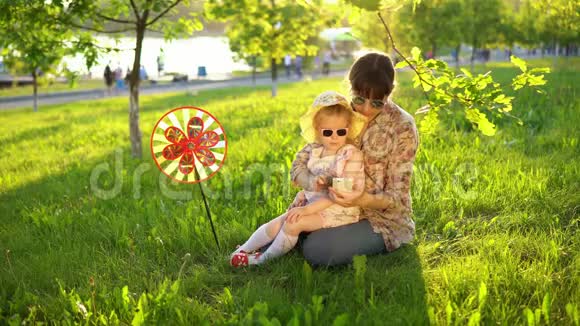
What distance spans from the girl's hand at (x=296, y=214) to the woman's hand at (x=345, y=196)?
0.23 m

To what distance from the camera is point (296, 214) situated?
338 centimetres

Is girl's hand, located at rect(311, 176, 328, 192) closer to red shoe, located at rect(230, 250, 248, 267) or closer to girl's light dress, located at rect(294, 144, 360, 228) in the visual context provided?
girl's light dress, located at rect(294, 144, 360, 228)

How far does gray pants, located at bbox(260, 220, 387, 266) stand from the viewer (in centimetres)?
333

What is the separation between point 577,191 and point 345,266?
2289 mm

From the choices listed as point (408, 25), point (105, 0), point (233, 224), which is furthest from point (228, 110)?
point (408, 25)

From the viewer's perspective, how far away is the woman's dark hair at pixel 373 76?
3.23 metres

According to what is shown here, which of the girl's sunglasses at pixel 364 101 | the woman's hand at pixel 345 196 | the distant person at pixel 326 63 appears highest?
the distant person at pixel 326 63

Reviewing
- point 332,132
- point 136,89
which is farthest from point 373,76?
point 136,89

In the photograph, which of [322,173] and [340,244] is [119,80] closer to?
[322,173]

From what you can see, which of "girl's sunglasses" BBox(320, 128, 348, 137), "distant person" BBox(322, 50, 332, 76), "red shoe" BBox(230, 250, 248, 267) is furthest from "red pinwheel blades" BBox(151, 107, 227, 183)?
"distant person" BBox(322, 50, 332, 76)

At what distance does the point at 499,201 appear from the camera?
172 inches

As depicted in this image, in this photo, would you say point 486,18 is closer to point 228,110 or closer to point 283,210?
point 228,110

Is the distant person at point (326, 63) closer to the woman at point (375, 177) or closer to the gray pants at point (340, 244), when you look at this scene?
the woman at point (375, 177)

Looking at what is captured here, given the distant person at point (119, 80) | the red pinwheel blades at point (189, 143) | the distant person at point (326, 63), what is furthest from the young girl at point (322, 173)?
the distant person at point (326, 63)
